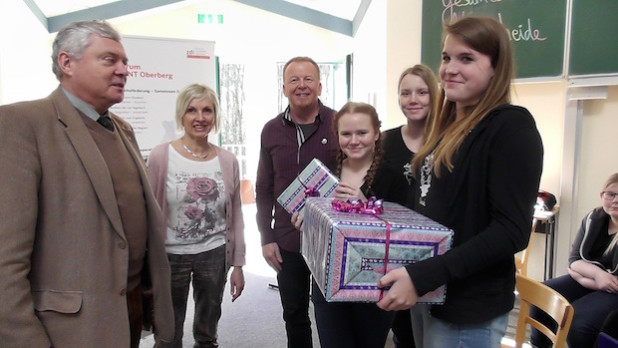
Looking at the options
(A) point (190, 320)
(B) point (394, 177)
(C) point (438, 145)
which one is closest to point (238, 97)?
(A) point (190, 320)

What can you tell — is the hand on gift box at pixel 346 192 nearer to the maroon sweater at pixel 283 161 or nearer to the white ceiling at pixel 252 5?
the maroon sweater at pixel 283 161

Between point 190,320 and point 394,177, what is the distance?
6.81ft

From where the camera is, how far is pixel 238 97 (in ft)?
20.8

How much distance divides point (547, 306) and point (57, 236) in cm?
162

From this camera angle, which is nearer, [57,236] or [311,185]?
[57,236]

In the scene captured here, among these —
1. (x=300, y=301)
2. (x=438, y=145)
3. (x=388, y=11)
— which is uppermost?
(x=388, y=11)

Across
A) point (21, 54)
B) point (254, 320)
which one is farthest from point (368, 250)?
point (21, 54)

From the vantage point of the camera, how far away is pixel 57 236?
1.11 metres

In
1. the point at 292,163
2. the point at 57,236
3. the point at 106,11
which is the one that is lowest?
the point at 57,236

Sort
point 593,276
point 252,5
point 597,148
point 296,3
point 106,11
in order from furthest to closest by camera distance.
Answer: point 252,5
point 296,3
point 106,11
point 597,148
point 593,276

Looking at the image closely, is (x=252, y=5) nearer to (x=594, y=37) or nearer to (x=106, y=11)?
(x=106, y=11)

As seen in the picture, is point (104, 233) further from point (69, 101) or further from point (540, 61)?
point (540, 61)

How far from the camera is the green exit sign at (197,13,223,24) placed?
5.88 metres

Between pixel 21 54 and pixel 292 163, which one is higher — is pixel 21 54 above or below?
above
